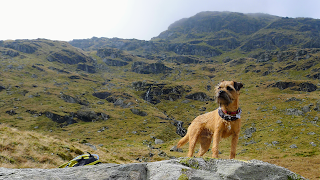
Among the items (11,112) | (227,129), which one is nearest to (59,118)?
(11,112)

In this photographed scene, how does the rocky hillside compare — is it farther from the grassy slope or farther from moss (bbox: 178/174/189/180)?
moss (bbox: 178/174/189/180)

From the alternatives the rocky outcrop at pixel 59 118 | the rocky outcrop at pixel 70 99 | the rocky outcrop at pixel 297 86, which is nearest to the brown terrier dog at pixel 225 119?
the rocky outcrop at pixel 59 118

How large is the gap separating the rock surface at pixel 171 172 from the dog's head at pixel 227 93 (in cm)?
173

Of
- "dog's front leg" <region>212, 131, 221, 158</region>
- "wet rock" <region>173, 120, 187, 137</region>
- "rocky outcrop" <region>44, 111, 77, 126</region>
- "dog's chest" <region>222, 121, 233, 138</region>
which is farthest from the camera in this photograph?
A: "rocky outcrop" <region>44, 111, 77, 126</region>

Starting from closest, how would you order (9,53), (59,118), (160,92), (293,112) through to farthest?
1. (293,112)
2. (59,118)
3. (160,92)
4. (9,53)

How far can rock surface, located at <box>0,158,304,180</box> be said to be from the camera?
294cm

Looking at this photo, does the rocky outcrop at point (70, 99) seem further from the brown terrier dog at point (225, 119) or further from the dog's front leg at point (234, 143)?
the dog's front leg at point (234, 143)

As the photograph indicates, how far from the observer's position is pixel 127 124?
6719cm

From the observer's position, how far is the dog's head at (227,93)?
4.54 meters

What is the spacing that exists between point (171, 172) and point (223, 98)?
105 inches

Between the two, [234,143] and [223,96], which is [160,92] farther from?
[223,96]

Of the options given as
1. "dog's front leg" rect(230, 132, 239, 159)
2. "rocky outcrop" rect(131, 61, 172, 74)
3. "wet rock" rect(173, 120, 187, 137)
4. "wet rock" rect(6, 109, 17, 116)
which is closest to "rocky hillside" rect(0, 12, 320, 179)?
"wet rock" rect(6, 109, 17, 116)

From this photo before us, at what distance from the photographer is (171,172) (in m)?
3.00

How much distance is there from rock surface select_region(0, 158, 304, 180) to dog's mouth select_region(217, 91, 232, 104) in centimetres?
172
